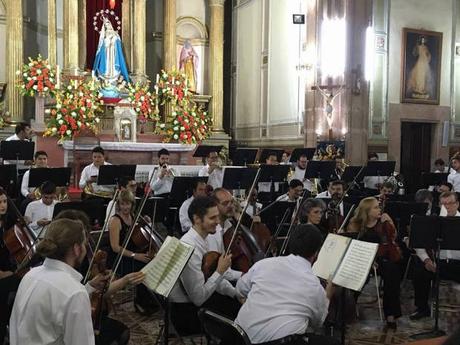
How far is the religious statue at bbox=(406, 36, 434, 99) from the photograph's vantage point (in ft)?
52.6

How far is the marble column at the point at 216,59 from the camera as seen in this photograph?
17922mm

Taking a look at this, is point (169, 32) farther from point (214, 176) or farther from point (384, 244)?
point (384, 244)

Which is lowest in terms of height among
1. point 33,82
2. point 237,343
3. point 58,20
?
point 237,343

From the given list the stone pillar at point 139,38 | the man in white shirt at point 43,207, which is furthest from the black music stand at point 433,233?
the stone pillar at point 139,38

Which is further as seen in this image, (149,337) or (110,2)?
(110,2)

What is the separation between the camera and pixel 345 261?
164 inches

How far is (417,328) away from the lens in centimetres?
594

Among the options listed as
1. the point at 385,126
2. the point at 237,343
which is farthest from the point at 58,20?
the point at 237,343

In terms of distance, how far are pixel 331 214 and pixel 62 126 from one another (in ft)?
25.2

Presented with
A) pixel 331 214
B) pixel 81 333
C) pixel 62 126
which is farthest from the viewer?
pixel 62 126

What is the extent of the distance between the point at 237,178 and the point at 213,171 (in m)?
1.34

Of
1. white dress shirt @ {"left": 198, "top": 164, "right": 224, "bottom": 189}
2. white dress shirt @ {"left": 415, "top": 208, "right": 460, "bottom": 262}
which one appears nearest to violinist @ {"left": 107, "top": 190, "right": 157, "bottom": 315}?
white dress shirt @ {"left": 415, "top": 208, "right": 460, "bottom": 262}

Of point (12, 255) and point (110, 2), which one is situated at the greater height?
point (110, 2)

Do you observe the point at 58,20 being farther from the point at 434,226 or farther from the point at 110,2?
the point at 434,226
